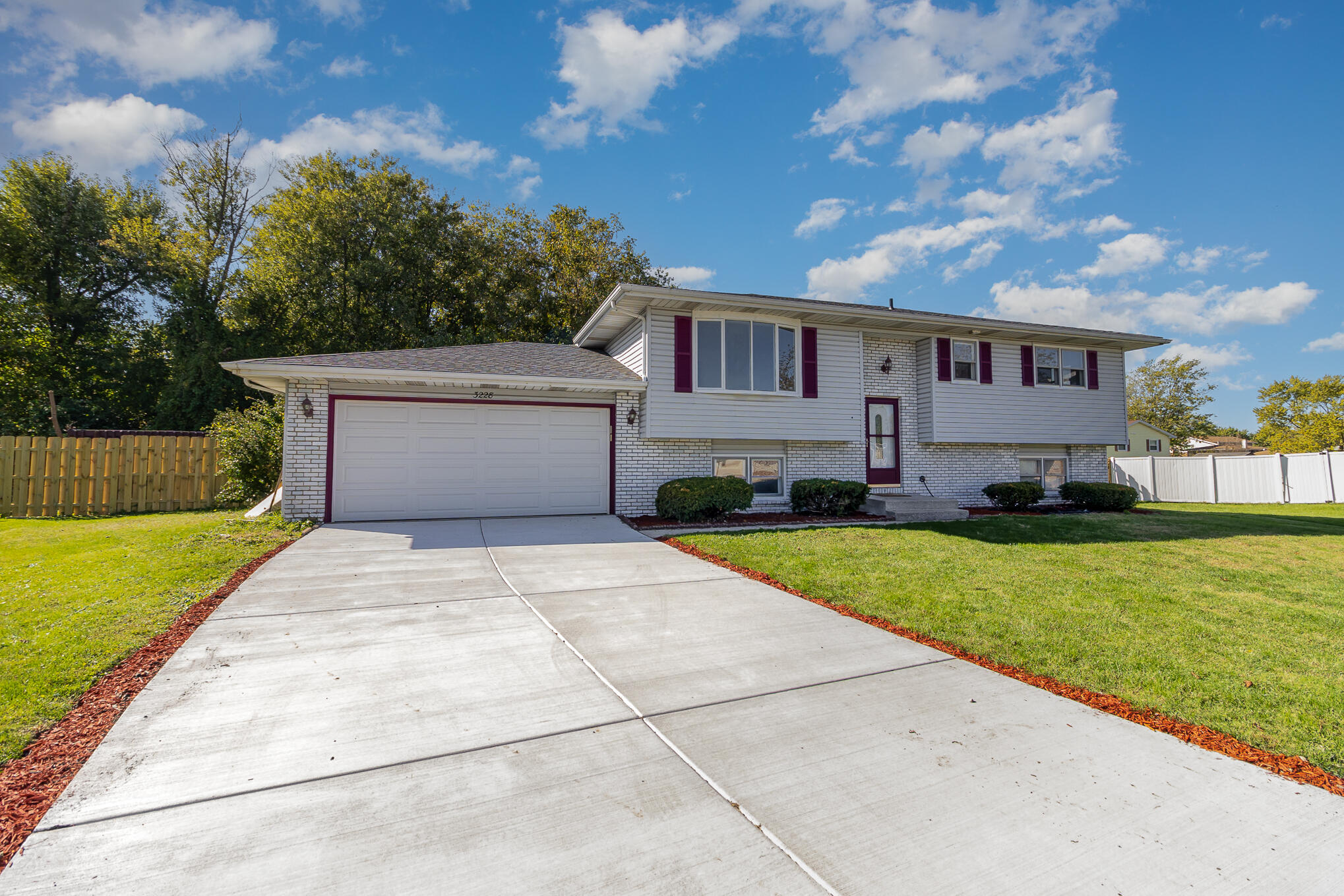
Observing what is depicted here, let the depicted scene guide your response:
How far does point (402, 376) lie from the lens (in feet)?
31.7

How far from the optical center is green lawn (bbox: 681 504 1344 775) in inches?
129

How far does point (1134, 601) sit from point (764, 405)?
7.09m

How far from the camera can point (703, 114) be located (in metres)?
13.3

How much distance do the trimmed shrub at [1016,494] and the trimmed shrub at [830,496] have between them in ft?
12.0

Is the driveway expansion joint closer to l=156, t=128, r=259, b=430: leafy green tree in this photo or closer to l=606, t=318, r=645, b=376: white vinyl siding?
l=606, t=318, r=645, b=376: white vinyl siding

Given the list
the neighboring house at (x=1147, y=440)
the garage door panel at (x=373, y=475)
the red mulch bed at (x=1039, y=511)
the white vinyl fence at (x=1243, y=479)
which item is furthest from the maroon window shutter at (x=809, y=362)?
the neighboring house at (x=1147, y=440)

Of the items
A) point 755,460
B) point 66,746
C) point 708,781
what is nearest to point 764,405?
point 755,460

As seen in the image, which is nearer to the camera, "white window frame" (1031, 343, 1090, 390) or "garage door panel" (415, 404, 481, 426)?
"garage door panel" (415, 404, 481, 426)

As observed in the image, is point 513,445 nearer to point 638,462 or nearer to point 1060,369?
point 638,462

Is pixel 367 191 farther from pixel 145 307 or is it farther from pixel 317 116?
pixel 145 307

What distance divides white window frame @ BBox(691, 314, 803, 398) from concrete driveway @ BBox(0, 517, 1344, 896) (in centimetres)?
755

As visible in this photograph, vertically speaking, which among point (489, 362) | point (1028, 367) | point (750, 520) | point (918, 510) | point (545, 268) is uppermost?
point (545, 268)


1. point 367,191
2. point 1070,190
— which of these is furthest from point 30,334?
point 1070,190

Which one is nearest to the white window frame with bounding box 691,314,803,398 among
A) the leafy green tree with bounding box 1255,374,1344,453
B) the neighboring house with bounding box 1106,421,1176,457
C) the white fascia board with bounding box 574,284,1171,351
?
A: the white fascia board with bounding box 574,284,1171,351
